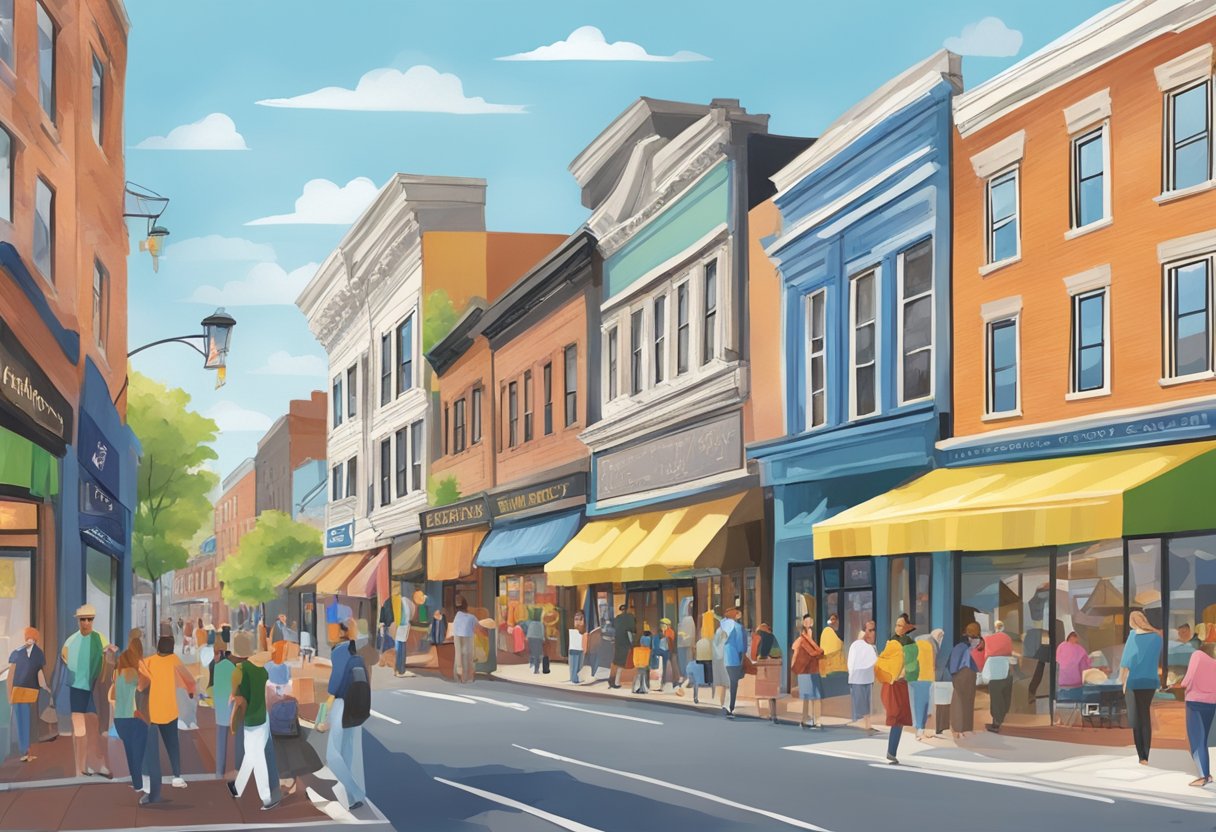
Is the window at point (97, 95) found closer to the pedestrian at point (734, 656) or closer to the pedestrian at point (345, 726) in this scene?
the pedestrian at point (734, 656)

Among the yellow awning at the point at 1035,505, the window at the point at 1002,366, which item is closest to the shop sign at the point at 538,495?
the yellow awning at the point at 1035,505

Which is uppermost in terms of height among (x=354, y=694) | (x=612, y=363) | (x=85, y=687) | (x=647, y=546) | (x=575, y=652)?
(x=612, y=363)

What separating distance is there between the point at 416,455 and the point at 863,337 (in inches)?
1318

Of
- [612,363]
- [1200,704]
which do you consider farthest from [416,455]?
[1200,704]

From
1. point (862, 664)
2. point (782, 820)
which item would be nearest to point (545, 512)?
point (862, 664)

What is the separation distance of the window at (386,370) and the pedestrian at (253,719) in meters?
48.6

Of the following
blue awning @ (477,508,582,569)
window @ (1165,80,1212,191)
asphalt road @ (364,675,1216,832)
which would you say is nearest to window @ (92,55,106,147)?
asphalt road @ (364,675,1216,832)

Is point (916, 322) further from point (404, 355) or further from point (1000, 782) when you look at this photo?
point (404, 355)

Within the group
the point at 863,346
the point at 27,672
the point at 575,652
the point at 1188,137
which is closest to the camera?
the point at 27,672

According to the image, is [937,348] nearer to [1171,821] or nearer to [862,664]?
[862,664]

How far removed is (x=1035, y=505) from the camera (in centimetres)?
2148

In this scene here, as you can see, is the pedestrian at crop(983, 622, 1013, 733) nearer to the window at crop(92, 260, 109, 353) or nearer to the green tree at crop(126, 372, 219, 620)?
the window at crop(92, 260, 109, 353)

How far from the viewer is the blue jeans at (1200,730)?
16.2 m

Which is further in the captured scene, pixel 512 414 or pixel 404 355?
pixel 404 355
